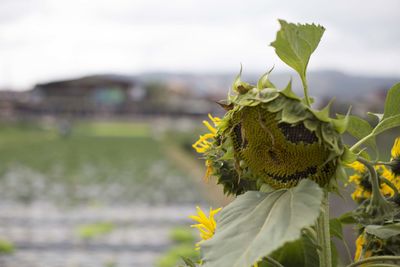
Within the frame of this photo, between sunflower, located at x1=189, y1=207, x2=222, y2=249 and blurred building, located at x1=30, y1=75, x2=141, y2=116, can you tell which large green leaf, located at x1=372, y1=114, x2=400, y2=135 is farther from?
blurred building, located at x1=30, y1=75, x2=141, y2=116

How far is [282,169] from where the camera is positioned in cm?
44

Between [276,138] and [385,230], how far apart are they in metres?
0.13

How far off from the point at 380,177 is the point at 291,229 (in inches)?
8.5

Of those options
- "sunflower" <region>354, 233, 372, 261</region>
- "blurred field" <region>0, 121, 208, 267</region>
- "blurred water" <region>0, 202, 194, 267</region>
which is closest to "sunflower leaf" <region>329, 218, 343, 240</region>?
"sunflower" <region>354, 233, 372, 261</region>

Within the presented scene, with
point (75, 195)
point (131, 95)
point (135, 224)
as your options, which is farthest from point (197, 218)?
point (131, 95)

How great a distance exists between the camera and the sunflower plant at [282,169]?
38cm

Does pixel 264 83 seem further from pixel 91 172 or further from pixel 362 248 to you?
pixel 91 172

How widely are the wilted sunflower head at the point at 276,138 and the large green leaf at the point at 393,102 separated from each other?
0.11m

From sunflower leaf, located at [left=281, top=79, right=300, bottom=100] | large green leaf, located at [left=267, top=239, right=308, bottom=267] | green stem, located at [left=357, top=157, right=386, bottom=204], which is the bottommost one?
large green leaf, located at [left=267, top=239, right=308, bottom=267]

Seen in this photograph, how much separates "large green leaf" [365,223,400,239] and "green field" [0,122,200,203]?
27.7ft

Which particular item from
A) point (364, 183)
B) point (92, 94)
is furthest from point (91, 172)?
point (92, 94)

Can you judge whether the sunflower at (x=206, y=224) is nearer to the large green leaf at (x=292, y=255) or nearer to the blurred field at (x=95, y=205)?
the large green leaf at (x=292, y=255)

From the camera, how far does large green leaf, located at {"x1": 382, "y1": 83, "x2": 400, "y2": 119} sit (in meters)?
0.51

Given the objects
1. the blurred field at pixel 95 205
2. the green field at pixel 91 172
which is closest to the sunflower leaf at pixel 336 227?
the blurred field at pixel 95 205
